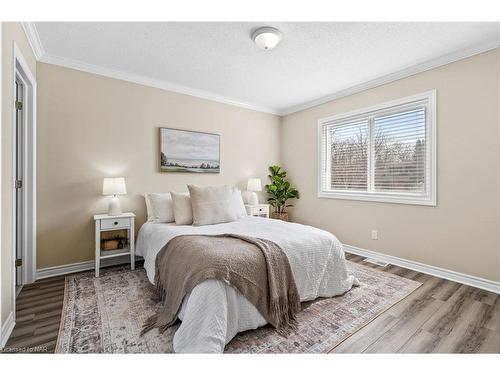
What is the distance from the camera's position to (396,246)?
3.28 meters

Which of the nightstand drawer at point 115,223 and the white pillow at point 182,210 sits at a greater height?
the white pillow at point 182,210

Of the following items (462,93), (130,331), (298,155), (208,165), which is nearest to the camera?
(130,331)

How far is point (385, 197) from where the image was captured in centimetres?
339

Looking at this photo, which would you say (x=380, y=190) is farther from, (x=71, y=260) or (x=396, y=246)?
(x=71, y=260)

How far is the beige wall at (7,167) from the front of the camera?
1699mm

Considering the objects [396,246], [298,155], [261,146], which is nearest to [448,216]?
[396,246]

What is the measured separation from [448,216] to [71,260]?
4.50 meters

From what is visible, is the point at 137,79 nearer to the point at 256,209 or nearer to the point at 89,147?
the point at 89,147

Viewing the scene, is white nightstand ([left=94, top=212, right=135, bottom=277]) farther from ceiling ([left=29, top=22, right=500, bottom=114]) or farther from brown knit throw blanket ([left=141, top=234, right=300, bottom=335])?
ceiling ([left=29, top=22, right=500, bottom=114])

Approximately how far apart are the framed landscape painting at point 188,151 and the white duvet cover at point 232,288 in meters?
1.07

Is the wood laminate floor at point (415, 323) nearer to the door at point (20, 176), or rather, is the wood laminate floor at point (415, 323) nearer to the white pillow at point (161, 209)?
the door at point (20, 176)

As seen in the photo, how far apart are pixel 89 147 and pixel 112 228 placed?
106 cm

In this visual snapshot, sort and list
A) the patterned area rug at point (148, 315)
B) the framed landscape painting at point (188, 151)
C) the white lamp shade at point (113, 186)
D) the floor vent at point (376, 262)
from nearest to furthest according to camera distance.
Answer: the patterned area rug at point (148, 315) < the white lamp shade at point (113, 186) < the floor vent at point (376, 262) < the framed landscape painting at point (188, 151)

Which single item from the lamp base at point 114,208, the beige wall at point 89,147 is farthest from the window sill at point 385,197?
the lamp base at point 114,208
